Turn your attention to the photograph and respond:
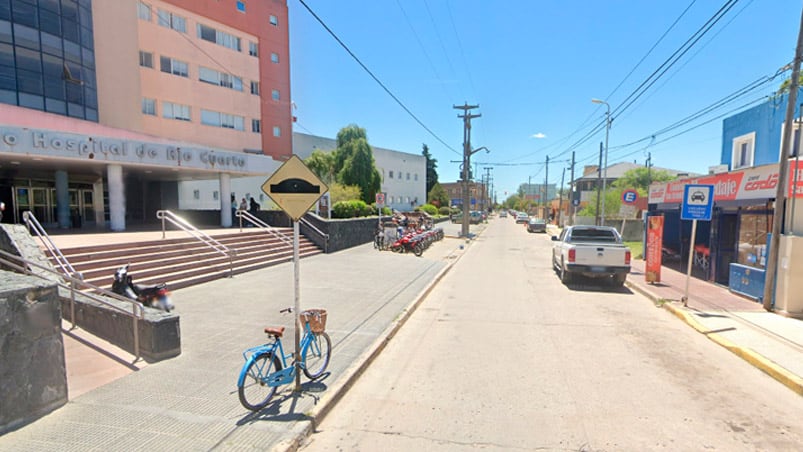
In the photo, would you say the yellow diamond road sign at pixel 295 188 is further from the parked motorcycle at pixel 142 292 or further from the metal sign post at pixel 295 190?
the parked motorcycle at pixel 142 292

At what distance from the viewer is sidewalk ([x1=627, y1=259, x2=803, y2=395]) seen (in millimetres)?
5387

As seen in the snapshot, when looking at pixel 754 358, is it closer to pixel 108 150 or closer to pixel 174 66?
pixel 108 150

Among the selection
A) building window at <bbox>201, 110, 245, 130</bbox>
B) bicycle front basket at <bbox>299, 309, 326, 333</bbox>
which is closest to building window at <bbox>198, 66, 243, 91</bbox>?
building window at <bbox>201, 110, 245, 130</bbox>

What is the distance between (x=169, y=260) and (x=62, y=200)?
12.3 m

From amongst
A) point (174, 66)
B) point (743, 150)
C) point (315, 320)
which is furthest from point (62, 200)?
point (743, 150)

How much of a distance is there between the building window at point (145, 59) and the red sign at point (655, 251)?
98.1 ft

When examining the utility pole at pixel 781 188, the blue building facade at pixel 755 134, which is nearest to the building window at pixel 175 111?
the utility pole at pixel 781 188

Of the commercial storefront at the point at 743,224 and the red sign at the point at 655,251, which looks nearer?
the commercial storefront at the point at 743,224

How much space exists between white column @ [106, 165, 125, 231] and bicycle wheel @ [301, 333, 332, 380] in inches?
572

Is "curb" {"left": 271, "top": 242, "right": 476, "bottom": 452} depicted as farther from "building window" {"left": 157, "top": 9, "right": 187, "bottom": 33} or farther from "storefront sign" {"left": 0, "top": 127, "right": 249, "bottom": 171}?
"building window" {"left": 157, "top": 9, "right": 187, "bottom": 33}

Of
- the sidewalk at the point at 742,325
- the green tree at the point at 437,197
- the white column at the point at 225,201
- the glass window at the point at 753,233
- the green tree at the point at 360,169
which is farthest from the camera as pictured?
the green tree at the point at 437,197

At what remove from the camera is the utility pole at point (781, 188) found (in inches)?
297

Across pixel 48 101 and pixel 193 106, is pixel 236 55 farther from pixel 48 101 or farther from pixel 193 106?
pixel 48 101

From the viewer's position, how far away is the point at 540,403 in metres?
4.30
